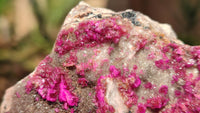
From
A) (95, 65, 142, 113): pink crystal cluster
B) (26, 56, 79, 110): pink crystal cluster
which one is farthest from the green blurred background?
(95, 65, 142, 113): pink crystal cluster

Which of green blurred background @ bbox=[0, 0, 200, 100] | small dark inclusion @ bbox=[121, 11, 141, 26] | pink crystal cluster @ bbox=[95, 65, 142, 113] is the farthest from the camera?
green blurred background @ bbox=[0, 0, 200, 100]

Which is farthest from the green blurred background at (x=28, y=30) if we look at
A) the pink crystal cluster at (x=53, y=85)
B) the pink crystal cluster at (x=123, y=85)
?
the pink crystal cluster at (x=123, y=85)

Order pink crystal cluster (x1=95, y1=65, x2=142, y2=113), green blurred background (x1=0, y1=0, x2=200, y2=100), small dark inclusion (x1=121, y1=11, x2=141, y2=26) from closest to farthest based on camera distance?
pink crystal cluster (x1=95, y1=65, x2=142, y2=113) → small dark inclusion (x1=121, y1=11, x2=141, y2=26) → green blurred background (x1=0, y1=0, x2=200, y2=100)

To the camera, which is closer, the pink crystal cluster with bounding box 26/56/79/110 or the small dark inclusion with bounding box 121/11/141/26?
the pink crystal cluster with bounding box 26/56/79/110

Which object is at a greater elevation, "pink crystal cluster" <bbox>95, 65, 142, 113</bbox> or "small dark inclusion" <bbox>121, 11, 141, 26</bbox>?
"small dark inclusion" <bbox>121, 11, 141, 26</bbox>

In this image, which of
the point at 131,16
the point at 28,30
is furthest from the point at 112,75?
the point at 28,30

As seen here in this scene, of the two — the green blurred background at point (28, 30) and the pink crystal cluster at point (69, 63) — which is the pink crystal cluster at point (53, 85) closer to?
the pink crystal cluster at point (69, 63)

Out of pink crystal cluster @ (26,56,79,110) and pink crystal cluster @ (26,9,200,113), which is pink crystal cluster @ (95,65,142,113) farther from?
pink crystal cluster @ (26,56,79,110)
